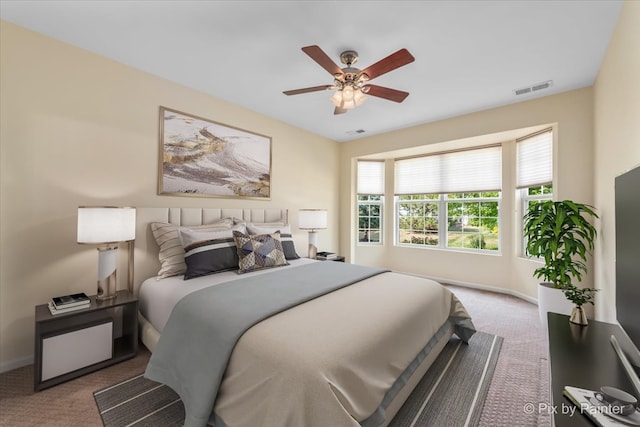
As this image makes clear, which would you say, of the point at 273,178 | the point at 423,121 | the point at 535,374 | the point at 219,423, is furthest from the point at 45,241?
the point at 423,121

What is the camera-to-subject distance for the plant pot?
281cm

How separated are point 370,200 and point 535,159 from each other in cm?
270

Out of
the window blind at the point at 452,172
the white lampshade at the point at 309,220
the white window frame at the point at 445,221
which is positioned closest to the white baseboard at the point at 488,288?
the white window frame at the point at 445,221

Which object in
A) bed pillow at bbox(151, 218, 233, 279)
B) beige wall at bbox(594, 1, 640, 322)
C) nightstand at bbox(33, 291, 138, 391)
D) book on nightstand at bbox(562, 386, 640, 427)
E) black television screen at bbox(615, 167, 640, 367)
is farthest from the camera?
bed pillow at bbox(151, 218, 233, 279)

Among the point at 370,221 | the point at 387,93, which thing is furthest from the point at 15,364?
the point at 370,221

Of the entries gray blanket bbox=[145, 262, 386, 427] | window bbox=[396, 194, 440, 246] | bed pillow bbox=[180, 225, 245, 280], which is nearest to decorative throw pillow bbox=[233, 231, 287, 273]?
bed pillow bbox=[180, 225, 245, 280]

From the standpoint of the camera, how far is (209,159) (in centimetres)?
332

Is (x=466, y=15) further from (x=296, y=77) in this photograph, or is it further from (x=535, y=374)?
(x=535, y=374)

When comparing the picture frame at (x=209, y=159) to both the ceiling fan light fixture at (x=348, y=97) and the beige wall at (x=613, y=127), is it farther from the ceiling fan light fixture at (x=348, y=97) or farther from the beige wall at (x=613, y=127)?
the beige wall at (x=613, y=127)

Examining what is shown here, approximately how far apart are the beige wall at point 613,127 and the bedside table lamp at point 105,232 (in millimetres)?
3503

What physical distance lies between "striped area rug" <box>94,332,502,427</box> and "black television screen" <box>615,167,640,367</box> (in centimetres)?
92

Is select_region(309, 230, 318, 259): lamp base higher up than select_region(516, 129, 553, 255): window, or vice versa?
select_region(516, 129, 553, 255): window

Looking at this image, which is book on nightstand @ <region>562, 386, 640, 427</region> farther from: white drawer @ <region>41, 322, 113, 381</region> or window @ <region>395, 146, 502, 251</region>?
window @ <region>395, 146, 502, 251</region>

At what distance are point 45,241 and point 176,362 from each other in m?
1.71
